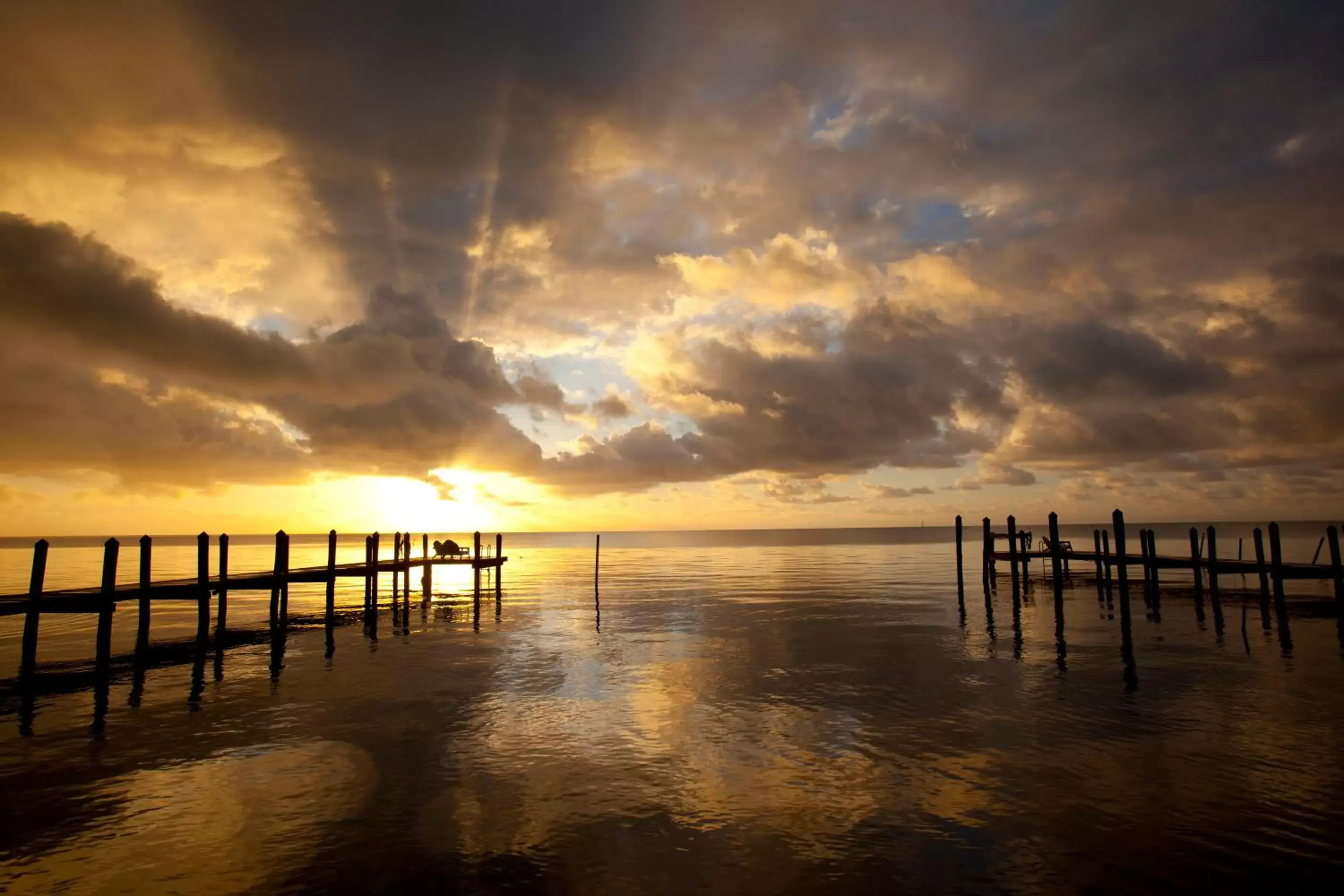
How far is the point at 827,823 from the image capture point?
1105 centimetres

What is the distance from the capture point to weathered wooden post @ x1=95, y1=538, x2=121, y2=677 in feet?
78.7

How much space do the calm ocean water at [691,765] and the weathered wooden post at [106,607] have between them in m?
0.97

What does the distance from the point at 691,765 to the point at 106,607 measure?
22.7 meters

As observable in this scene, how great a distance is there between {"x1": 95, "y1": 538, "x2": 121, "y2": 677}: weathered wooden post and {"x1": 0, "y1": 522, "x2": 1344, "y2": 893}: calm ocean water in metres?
0.97

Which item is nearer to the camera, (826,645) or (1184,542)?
(826,645)

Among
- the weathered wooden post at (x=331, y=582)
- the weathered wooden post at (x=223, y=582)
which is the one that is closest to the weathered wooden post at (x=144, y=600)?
the weathered wooden post at (x=223, y=582)

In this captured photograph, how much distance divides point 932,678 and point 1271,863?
38.0 ft

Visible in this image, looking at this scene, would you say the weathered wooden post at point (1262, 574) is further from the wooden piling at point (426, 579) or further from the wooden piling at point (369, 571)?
the wooden piling at point (426, 579)

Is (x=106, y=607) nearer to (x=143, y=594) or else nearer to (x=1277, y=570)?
(x=143, y=594)

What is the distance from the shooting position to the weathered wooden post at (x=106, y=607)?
78.7ft

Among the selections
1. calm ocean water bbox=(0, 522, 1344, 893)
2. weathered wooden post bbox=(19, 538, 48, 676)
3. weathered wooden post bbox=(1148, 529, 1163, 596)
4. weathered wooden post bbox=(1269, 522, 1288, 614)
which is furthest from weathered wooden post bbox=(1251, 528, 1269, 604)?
weathered wooden post bbox=(19, 538, 48, 676)

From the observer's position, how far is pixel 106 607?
979 inches

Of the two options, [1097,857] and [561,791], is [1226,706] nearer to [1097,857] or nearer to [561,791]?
[1097,857]

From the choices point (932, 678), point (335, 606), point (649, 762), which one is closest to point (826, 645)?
point (932, 678)
